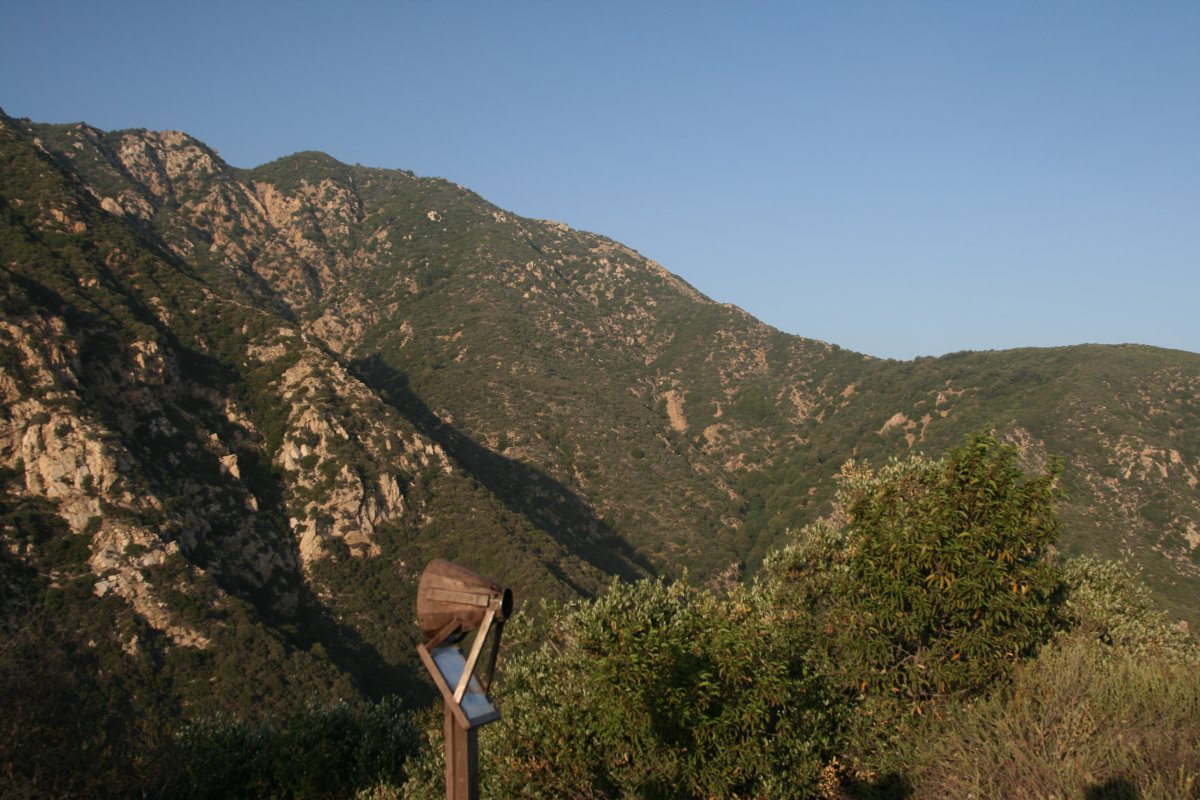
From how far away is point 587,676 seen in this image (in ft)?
54.2

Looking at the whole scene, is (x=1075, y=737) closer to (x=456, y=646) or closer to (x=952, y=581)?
(x=952, y=581)

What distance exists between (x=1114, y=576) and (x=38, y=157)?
8938 cm

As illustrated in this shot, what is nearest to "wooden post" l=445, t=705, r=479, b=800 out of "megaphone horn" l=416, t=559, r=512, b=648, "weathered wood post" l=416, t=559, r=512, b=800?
"weathered wood post" l=416, t=559, r=512, b=800

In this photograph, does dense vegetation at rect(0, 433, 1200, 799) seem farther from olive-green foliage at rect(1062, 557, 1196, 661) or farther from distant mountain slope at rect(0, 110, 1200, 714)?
distant mountain slope at rect(0, 110, 1200, 714)

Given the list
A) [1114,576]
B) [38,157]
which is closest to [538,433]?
[38,157]

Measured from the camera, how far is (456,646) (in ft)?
15.0

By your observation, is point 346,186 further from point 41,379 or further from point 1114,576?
point 1114,576

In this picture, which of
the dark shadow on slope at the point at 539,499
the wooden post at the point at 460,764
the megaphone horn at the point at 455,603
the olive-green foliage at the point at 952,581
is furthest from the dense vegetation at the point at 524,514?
the megaphone horn at the point at 455,603

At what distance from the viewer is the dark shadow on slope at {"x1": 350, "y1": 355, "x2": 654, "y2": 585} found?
68.6m

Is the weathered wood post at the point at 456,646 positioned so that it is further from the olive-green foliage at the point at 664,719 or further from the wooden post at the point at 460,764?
the olive-green foliage at the point at 664,719

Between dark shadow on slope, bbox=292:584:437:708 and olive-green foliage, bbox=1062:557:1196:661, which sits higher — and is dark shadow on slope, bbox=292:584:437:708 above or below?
below

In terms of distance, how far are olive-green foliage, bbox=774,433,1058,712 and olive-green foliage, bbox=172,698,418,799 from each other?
13548 millimetres

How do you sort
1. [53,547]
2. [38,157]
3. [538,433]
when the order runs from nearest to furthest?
1. [53,547]
2. [38,157]
3. [538,433]

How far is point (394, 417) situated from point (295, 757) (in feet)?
160
